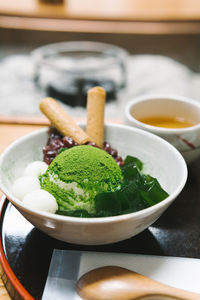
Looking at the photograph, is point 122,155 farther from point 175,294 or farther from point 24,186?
point 175,294

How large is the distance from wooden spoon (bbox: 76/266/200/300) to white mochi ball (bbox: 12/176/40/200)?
0.28 metres

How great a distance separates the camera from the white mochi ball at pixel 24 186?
0.92 metres

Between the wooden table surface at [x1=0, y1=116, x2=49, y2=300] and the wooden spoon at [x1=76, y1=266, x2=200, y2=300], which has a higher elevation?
the wooden spoon at [x1=76, y1=266, x2=200, y2=300]

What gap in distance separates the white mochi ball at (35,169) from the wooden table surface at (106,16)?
2.33 metres

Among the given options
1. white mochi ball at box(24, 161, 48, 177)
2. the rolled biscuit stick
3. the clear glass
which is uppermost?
the rolled biscuit stick

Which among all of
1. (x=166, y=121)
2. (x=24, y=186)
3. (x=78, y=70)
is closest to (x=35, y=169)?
(x=24, y=186)

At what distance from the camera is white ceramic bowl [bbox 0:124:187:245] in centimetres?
75

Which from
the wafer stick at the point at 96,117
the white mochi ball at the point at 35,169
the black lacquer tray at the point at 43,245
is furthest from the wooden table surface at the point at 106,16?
the black lacquer tray at the point at 43,245

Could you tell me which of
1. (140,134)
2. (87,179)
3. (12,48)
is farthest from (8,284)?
(12,48)

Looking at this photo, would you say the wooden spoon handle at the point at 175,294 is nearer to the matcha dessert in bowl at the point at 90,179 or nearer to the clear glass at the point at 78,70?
the matcha dessert in bowl at the point at 90,179

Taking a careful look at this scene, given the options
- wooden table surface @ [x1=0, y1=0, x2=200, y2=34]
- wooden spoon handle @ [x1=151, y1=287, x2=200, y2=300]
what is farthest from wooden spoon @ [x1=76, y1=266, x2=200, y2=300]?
wooden table surface @ [x1=0, y1=0, x2=200, y2=34]

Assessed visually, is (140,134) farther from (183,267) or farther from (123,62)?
(123,62)

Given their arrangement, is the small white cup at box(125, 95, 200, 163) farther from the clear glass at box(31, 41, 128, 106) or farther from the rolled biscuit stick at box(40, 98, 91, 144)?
the clear glass at box(31, 41, 128, 106)

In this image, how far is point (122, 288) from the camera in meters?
0.73
